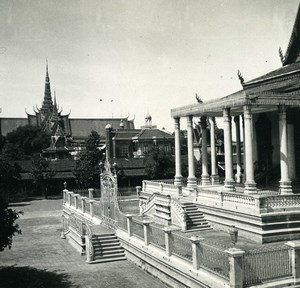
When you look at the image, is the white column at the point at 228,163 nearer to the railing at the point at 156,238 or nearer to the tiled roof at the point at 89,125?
the railing at the point at 156,238

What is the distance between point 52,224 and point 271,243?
61.9 ft

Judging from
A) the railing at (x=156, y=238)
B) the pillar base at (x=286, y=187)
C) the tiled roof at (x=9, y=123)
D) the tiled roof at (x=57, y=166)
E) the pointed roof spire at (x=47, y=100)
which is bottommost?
the railing at (x=156, y=238)

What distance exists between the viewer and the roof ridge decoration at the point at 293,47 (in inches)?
1098

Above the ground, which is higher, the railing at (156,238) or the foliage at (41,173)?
the foliage at (41,173)

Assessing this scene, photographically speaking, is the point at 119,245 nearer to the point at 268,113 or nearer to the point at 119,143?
the point at 268,113

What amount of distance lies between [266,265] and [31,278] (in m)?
9.99

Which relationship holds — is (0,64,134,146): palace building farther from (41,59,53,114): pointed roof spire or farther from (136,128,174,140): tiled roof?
(136,128,174,140): tiled roof

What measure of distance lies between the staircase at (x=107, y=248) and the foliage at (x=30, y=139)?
228ft

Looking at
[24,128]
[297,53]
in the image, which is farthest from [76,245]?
[24,128]

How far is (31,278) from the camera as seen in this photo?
16.5m

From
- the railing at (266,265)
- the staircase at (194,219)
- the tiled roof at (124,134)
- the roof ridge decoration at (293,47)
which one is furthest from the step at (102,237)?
the tiled roof at (124,134)

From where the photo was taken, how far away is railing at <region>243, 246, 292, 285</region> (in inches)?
418

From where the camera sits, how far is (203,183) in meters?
27.2

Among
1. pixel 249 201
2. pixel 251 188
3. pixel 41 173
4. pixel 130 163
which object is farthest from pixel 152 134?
pixel 249 201
